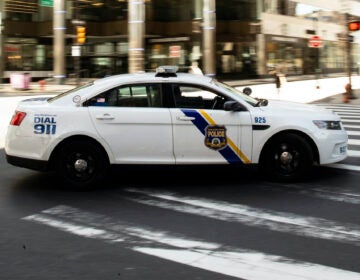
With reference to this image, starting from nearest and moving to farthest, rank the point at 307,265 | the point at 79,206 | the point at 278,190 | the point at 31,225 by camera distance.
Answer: the point at 307,265
the point at 31,225
the point at 79,206
the point at 278,190

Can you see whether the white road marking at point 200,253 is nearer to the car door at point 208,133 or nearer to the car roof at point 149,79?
the car door at point 208,133

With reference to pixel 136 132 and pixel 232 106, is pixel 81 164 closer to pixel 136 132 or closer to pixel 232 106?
pixel 136 132

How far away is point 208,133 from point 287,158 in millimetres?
1163

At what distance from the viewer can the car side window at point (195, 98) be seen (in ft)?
23.3

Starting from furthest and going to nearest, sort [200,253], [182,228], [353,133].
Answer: [353,133], [182,228], [200,253]

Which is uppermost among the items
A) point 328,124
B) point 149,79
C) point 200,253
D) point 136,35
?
point 136,35

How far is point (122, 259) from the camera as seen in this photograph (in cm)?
452

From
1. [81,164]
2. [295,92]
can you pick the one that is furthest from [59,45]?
[81,164]

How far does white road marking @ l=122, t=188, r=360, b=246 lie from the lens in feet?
17.1

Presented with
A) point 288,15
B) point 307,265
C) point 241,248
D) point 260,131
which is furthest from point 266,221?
point 288,15

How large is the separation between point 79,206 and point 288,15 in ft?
154

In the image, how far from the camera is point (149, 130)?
6945 millimetres

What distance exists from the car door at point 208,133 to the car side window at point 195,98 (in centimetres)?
1

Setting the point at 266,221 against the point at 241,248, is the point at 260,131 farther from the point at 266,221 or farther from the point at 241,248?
the point at 241,248
